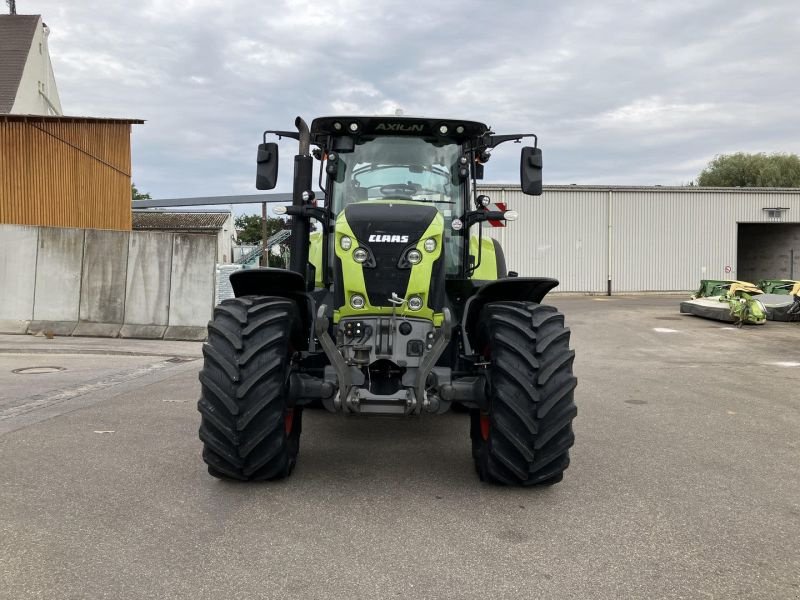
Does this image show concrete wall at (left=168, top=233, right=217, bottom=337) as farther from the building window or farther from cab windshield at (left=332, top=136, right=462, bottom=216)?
the building window

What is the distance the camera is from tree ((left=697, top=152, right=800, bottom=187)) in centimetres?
5038

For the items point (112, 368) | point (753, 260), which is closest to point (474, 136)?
point (112, 368)

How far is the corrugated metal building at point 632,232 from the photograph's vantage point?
29016 mm

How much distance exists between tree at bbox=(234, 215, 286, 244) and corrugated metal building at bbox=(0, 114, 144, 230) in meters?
47.9

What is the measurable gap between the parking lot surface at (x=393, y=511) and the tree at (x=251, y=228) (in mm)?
64169

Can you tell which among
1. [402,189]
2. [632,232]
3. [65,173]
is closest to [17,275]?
[65,173]

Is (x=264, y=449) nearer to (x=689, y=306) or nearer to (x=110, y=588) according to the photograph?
(x=110, y=588)

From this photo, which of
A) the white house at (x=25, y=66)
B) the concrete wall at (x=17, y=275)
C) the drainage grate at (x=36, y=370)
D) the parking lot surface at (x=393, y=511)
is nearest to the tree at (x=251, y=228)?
the white house at (x=25, y=66)

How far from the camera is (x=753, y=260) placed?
34906 millimetres

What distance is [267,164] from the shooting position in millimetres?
5277

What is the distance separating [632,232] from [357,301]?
27.2 m

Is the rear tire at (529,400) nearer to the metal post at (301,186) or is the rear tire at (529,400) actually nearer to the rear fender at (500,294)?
the rear fender at (500,294)

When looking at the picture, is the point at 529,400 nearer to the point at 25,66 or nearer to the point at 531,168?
the point at 531,168

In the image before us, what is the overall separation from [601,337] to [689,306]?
6.30 metres
